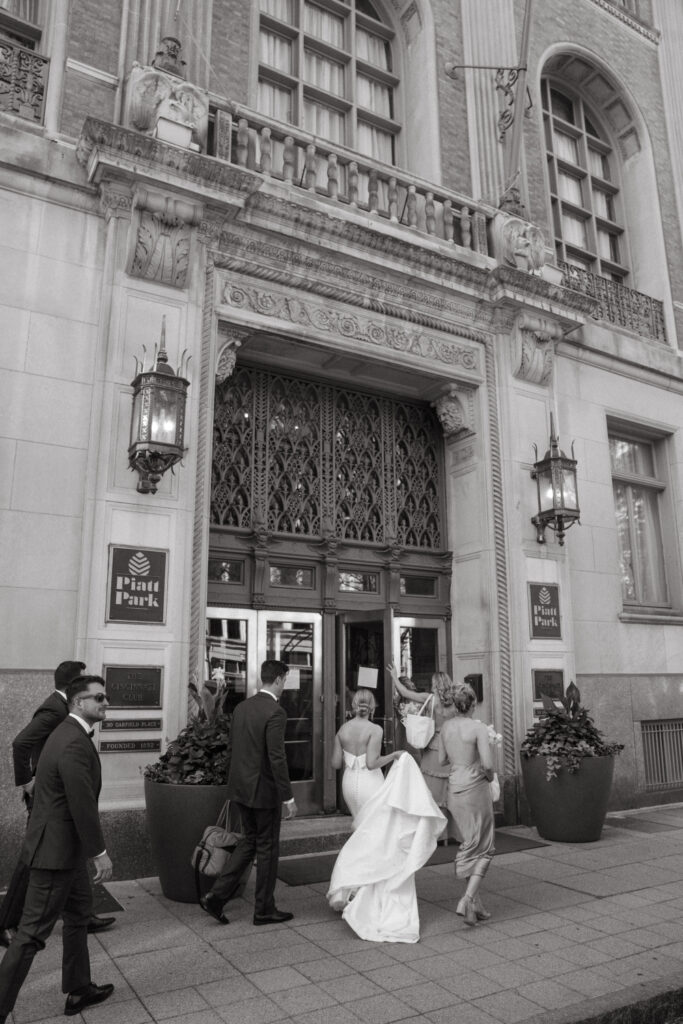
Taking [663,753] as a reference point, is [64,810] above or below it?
→ above

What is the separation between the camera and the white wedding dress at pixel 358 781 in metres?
6.56

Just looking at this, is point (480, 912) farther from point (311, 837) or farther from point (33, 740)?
point (33, 740)

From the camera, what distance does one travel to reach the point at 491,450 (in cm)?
1049

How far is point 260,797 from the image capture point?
5.67m

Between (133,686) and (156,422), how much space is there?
2.50m

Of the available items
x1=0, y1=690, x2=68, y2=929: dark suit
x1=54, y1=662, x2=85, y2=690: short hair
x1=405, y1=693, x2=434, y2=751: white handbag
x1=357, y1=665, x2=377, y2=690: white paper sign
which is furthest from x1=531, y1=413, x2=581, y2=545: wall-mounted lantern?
x1=0, y1=690, x2=68, y2=929: dark suit

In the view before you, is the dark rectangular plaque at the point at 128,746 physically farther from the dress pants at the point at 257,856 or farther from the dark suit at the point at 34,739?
the dress pants at the point at 257,856

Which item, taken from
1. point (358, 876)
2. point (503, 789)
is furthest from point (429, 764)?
point (358, 876)

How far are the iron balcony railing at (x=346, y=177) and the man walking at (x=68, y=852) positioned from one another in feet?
23.5

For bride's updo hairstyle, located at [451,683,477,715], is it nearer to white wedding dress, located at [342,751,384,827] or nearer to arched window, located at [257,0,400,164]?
white wedding dress, located at [342,751,384,827]

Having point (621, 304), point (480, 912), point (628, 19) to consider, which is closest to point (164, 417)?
point (480, 912)

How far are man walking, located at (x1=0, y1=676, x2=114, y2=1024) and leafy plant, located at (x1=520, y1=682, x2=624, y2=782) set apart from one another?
567 centimetres

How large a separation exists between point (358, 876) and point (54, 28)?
30.2ft

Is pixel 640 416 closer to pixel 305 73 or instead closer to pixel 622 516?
pixel 622 516
